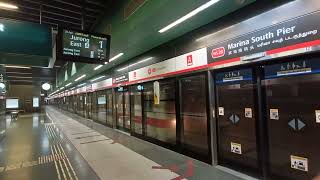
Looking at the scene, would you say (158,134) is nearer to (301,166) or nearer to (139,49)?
(139,49)

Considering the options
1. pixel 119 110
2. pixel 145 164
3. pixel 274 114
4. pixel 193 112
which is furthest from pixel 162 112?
pixel 274 114

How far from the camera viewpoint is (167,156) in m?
4.89

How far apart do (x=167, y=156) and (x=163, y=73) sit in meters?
2.09

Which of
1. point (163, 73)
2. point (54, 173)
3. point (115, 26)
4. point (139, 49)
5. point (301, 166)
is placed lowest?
point (54, 173)

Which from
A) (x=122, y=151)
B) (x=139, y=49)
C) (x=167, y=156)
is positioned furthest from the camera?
(x=139, y=49)

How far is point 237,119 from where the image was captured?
389 centimetres

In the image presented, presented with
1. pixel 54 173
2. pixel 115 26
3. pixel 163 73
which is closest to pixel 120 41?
pixel 115 26

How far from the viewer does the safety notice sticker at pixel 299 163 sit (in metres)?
2.87

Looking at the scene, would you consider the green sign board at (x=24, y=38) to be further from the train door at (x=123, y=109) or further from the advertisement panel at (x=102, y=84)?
the advertisement panel at (x=102, y=84)

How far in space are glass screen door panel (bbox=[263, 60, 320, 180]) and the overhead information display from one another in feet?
13.7

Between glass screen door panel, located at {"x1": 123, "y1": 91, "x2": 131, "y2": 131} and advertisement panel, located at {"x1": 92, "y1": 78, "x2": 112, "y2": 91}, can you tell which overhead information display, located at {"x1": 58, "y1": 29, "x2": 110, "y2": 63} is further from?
advertisement panel, located at {"x1": 92, "y1": 78, "x2": 112, "y2": 91}

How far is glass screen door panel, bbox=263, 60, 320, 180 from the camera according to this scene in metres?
2.80

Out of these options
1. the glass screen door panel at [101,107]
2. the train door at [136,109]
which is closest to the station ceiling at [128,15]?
the train door at [136,109]

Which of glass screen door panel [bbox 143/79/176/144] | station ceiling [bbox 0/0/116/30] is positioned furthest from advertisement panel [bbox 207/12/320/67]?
station ceiling [bbox 0/0/116/30]
